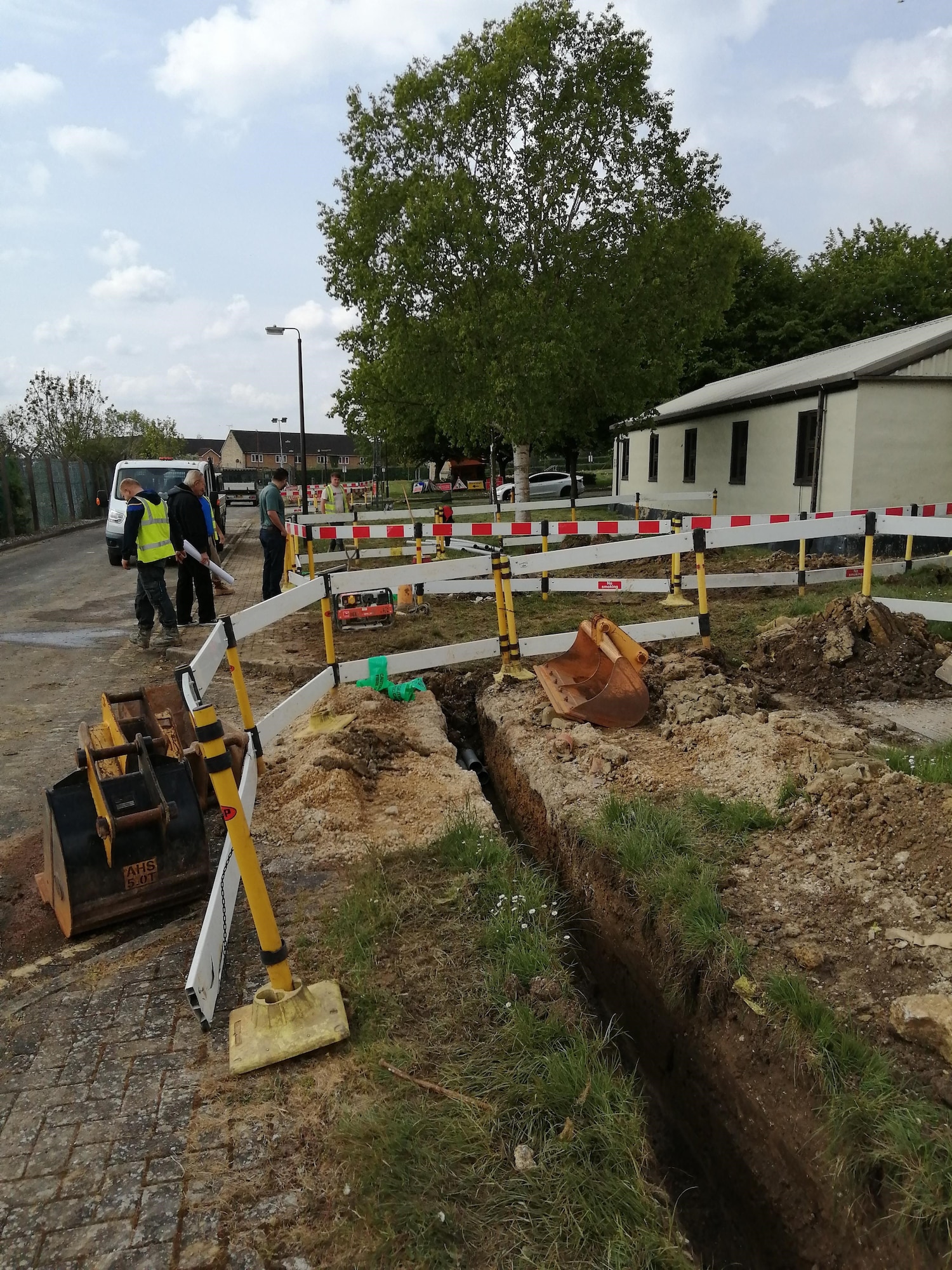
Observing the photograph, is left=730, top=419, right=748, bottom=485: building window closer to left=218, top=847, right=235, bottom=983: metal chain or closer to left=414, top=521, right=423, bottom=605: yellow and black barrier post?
left=414, top=521, right=423, bottom=605: yellow and black barrier post

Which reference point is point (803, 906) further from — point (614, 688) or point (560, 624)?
point (560, 624)

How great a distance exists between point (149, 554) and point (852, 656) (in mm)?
7358

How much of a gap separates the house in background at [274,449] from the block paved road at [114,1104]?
101 m

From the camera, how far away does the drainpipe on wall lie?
1548cm

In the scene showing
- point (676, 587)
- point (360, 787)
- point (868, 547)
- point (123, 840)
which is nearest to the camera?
point (123, 840)

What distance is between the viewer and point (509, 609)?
6.93m

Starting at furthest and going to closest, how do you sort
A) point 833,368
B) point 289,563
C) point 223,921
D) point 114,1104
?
point 833,368 → point 289,563 → point 223,921 → point 114,1104

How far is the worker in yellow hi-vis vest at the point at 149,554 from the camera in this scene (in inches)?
345

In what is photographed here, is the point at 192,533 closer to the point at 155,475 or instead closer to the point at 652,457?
the point at 155,475

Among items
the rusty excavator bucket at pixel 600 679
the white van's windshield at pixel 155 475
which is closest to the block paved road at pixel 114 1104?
the rusty excavator bucket at pixel 600 679

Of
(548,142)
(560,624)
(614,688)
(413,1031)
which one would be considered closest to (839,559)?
(560,624)

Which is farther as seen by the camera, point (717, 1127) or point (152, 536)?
point (152, 536)

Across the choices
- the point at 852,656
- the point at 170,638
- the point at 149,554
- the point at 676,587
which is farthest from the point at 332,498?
the point at 852,656

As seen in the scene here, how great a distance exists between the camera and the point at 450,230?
53.8ft
